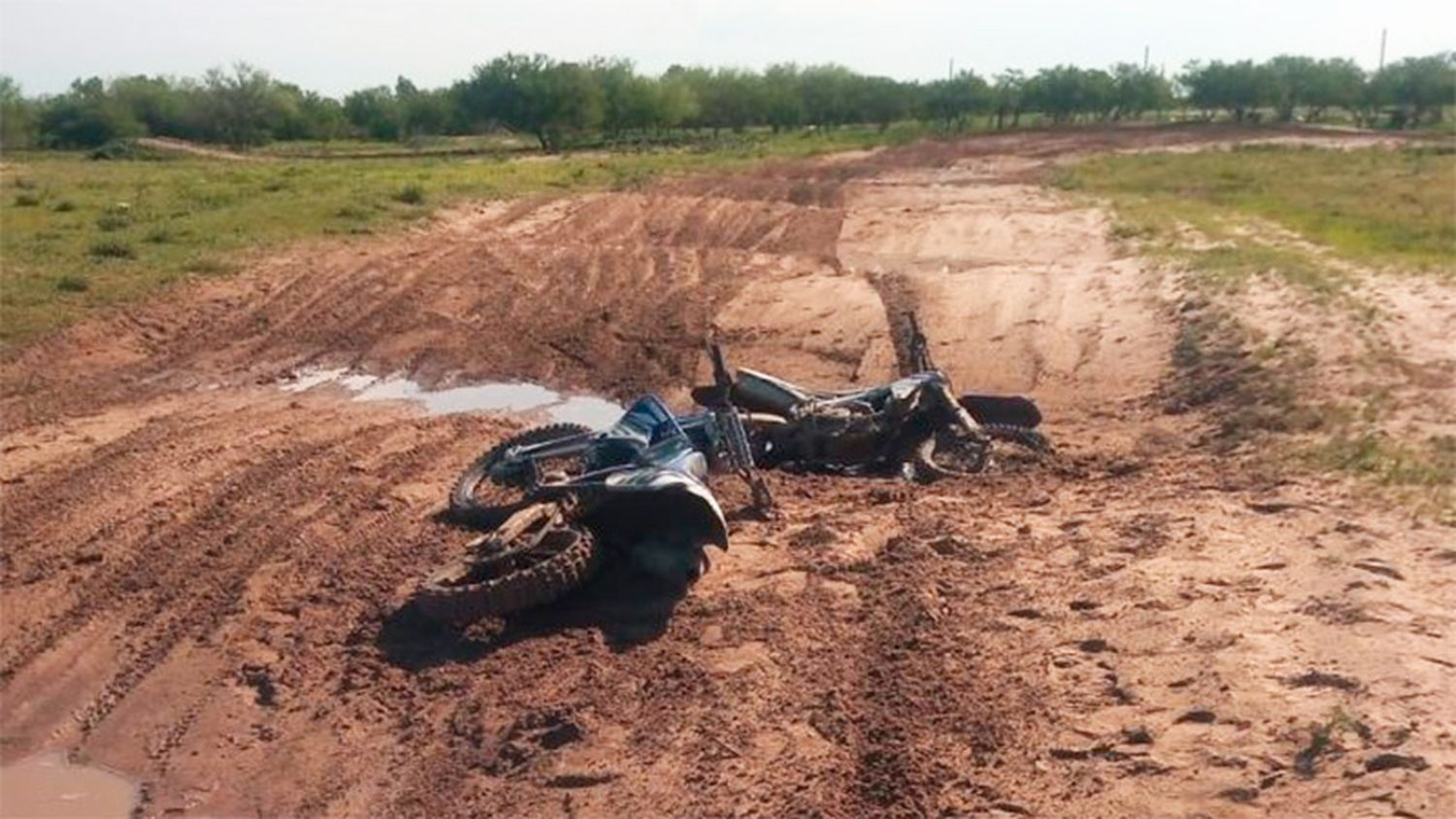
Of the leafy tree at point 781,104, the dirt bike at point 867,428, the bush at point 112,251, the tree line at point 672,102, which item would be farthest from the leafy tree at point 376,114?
the dirt bike at point 867,428

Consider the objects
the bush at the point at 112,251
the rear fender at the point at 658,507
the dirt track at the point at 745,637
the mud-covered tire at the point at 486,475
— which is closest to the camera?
the dirt track at the point at 745,637

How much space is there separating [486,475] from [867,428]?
2894 millimetres

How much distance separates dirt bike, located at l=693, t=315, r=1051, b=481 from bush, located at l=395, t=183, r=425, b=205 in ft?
52.3

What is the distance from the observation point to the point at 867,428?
11.1 metres

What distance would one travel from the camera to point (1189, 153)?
4756 cm

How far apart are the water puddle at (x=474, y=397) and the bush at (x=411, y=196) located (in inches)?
447

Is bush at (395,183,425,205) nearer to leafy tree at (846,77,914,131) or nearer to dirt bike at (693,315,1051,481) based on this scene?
dirt bike at (693,315,1051,481)

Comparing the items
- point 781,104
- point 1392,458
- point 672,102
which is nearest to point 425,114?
point 672,102

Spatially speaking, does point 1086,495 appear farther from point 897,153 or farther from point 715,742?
point 897,153

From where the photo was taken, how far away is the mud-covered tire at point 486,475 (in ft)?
32.0

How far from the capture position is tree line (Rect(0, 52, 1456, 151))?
70.0m

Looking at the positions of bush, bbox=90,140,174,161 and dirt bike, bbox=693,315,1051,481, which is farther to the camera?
bush, bbox=90,140,174,161

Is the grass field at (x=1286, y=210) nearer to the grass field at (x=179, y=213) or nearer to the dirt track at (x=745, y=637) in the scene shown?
the dirt track at (x=745, y=637)

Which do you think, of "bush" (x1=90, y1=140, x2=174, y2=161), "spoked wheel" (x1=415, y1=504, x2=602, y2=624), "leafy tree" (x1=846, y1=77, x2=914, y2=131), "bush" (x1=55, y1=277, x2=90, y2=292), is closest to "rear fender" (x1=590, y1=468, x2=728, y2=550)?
"spoked wheel" (x1=415, y1=504, x2=602, y2=624)
